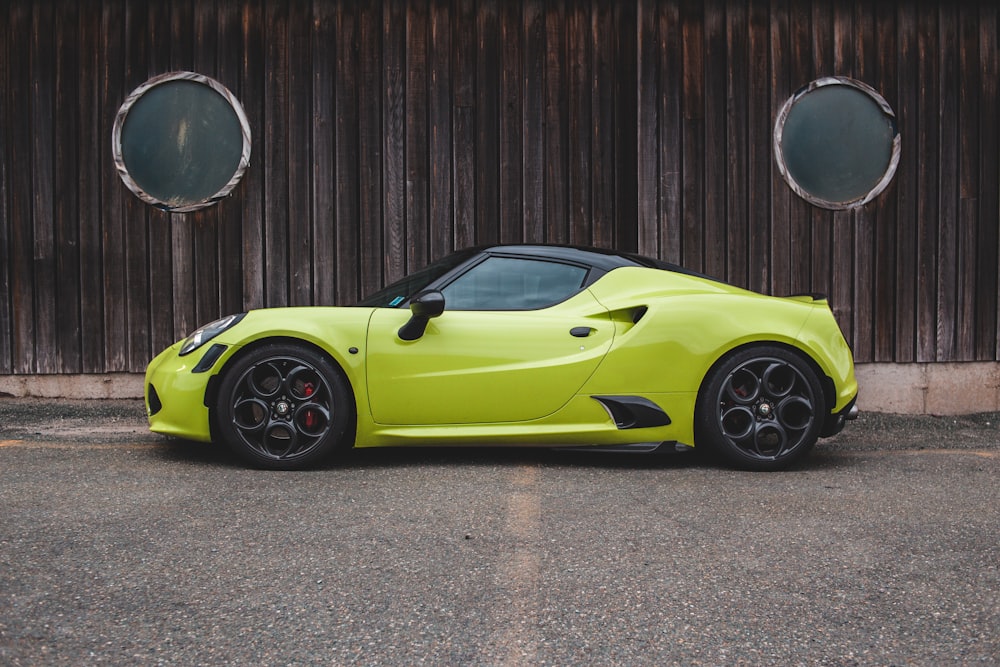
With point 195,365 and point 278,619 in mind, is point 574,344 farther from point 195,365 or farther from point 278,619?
point 278,619

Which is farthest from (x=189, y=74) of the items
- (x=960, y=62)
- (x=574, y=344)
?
(x=960, y=62)

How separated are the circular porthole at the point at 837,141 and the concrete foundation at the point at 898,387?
1.45m

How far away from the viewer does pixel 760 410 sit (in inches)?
153

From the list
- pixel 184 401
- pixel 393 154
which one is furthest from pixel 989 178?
pixel 184 401

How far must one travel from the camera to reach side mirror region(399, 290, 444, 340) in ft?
12.2

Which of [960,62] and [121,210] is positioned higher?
[960,62]

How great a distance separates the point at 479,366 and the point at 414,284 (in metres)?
0.65

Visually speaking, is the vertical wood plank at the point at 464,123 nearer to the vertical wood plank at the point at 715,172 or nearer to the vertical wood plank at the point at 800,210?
the vertical wood plank at the point at 715,172

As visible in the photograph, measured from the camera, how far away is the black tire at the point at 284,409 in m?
3.74

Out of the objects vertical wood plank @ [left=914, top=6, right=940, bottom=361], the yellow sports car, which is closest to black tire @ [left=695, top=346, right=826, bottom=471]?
the yellow sports car

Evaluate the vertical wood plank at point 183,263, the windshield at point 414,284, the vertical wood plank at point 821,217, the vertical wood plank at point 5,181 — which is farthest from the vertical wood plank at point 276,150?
the vertical wood plank at point 821,217

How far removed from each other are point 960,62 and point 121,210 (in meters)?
6.95

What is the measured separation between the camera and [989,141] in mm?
6438

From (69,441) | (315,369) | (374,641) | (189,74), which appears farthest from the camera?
(189,74)
